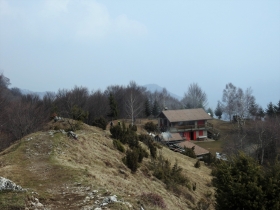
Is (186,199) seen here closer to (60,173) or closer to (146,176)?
(146,176)

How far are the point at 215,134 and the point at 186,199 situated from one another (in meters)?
37.4

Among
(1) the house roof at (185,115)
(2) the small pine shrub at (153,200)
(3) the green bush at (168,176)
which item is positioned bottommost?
(3) the green bush at (168,176)

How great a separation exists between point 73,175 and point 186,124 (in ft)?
135

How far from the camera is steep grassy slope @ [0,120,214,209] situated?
7.51 m

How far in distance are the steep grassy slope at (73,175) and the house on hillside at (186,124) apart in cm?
2825

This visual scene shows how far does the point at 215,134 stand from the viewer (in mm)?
49906

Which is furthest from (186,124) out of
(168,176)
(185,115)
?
(168,176)

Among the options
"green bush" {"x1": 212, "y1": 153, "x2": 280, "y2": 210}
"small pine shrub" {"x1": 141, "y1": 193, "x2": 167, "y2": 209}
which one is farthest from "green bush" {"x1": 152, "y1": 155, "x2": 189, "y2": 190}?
"small pine shrub" {"x1": 141, "y1": 193, "x2": 167, "y2": 209}

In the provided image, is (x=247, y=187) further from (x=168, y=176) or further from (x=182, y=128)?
(x=182, y=128)

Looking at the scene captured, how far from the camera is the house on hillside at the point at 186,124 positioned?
4794 cm

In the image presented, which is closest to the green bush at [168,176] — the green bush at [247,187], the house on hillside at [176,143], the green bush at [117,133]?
the green bush at [117,133]

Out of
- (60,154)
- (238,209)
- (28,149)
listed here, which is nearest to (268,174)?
(238,209)

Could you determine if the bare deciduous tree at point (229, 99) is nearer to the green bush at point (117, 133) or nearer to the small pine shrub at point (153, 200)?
the green bush at point (117, 133)

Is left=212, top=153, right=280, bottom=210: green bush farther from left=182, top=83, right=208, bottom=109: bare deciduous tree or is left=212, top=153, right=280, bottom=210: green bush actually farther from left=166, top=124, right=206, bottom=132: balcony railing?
left=182, top=83, right=208, bottom=109: bare deciduous tree
